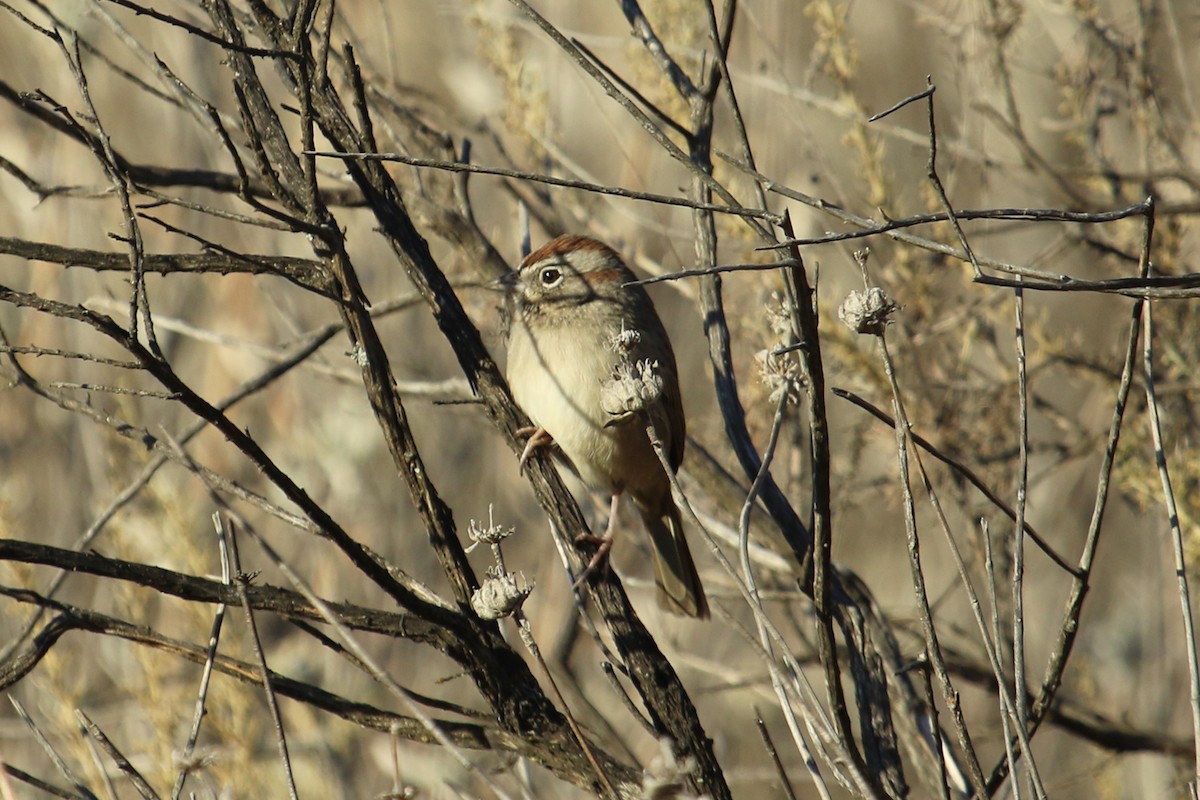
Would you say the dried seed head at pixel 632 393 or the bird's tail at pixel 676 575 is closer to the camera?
the dried seed head at pixel 632 393

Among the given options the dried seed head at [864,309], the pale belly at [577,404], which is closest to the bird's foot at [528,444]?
the pale belly at [577,404]

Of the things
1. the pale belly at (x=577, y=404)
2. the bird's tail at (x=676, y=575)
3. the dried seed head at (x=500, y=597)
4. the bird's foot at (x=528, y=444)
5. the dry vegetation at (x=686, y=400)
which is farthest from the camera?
the bird's tail at (x=676, y=575)

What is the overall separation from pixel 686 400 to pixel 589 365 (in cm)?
408

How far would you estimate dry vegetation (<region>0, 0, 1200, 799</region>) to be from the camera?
2164 millimetres

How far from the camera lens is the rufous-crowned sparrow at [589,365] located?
3.83 meters

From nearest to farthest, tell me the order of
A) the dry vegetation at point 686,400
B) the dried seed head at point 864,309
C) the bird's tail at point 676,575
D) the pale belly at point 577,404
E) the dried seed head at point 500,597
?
the dried seed head at point 864,309 → the dried seed head at point 500,597 → the dry vegetation at point 686,400 → the pale belly at point 577,404 → the bird's tail at point 676,575

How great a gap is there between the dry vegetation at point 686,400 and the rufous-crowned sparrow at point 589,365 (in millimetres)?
191

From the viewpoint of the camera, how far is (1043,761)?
6910 millimetres

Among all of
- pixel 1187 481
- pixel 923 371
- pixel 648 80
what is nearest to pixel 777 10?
pixel 648 80

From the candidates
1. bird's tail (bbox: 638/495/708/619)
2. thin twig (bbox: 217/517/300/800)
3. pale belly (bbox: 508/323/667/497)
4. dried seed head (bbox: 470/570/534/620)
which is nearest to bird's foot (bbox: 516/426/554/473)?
pale belly (bbox: 508/323/667/497)

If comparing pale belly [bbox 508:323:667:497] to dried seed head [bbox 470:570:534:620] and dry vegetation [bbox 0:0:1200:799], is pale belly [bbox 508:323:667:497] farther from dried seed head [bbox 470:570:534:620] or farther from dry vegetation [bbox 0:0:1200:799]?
dried seed head [bbox 470:570:534:620]

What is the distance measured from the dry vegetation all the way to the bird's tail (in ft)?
0.53

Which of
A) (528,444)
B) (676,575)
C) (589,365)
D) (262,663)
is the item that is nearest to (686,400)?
(676,575)

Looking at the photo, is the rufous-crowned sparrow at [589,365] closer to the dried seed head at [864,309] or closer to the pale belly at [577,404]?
the pale belly at [577,404]
